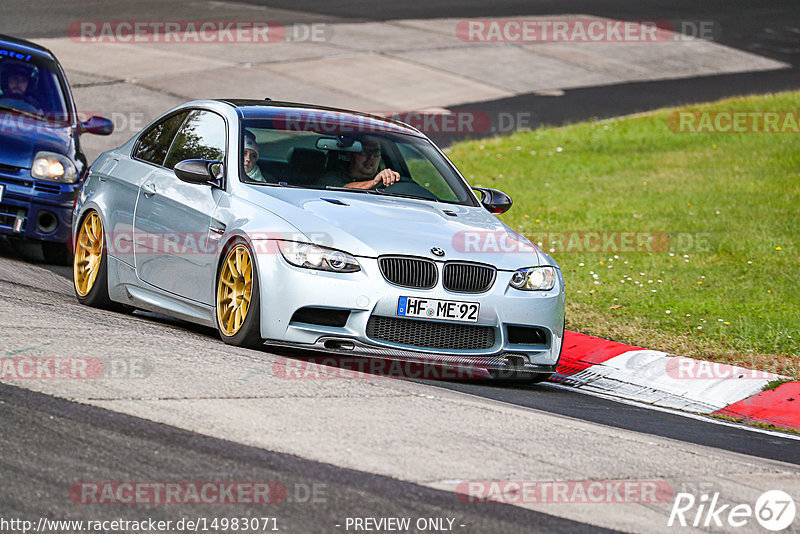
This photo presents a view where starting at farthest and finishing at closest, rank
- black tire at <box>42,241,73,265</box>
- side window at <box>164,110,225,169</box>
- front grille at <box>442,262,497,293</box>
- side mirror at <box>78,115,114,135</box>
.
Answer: side mirror at <box>78,115,114,135</box>, black tire at <box>42,241,73,265</box>, side window at <box>164,110,225,169</box>, front grille at <box>442,262,497,293</box>

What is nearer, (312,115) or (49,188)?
(312,115)

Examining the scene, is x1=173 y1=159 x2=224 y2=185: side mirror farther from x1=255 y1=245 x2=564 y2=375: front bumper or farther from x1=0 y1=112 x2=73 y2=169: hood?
x1=0 y1=112 x2=73 y2=169: hood

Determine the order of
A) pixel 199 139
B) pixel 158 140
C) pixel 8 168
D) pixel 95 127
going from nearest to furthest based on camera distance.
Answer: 1. pixel 199 139
2. pixel 158 140
3. pixel 8 168
4. pixel 95 127

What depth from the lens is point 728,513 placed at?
197 inches

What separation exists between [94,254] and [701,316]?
480cm

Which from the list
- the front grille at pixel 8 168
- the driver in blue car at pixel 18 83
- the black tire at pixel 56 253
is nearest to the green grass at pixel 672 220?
the black tire at pixel 56 253

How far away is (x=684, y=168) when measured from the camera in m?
16.7

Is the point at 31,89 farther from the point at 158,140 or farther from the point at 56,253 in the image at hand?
the point at 158,140

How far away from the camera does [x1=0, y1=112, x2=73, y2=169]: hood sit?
10.3 metres

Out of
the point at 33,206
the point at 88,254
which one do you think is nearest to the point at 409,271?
the point at 88,254

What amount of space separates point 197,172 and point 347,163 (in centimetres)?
104

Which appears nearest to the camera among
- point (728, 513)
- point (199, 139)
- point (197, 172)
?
point (728, 513)

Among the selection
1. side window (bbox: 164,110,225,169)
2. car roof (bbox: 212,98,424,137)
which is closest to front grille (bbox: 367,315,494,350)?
side window (bbox: 164,110,225,169)

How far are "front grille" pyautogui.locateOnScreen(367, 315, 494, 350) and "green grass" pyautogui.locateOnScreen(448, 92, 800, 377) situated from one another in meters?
2.33
